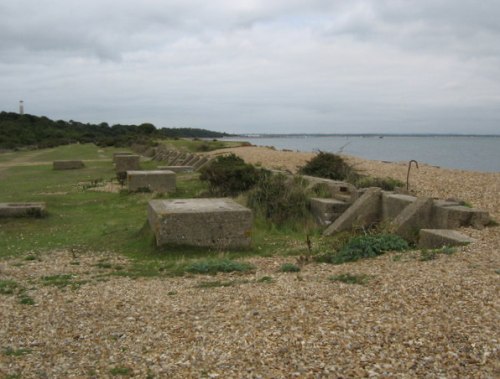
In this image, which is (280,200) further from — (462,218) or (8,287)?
(8,287)

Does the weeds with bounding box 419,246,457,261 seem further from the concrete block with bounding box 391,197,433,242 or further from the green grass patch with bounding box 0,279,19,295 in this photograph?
the green grass patch with bounding box 0,279,19,295

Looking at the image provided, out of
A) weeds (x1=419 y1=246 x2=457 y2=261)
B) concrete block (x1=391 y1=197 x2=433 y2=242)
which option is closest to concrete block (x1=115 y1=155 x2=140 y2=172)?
concrete block (x1=391 y1=197 x2=433 y2=242)

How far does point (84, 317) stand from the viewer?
5.71 m

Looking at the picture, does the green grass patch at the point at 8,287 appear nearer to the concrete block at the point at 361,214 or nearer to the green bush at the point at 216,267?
the green bush at the point at 216,267

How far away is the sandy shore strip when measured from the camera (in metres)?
4.23

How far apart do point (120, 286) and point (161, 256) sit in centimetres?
218

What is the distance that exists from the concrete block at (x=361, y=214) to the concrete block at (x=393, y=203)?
0.52 feet

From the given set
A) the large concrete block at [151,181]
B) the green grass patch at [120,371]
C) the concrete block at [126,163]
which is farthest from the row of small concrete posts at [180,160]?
the green grass patch at [120,371]

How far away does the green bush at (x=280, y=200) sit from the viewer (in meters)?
12.2

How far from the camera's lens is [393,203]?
10719mm

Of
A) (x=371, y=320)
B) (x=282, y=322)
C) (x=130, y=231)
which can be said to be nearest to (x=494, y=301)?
(x=371, y=320)

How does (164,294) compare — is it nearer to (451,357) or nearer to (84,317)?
(84,317)

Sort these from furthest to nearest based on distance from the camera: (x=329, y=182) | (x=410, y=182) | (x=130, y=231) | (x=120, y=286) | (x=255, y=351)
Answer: (x=410, y=182)
(x=329, y=182)
(x=130, y=231)
(x=120, y=286)
(x=255, y=351)

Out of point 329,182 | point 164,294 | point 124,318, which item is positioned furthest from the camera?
point 329,182
